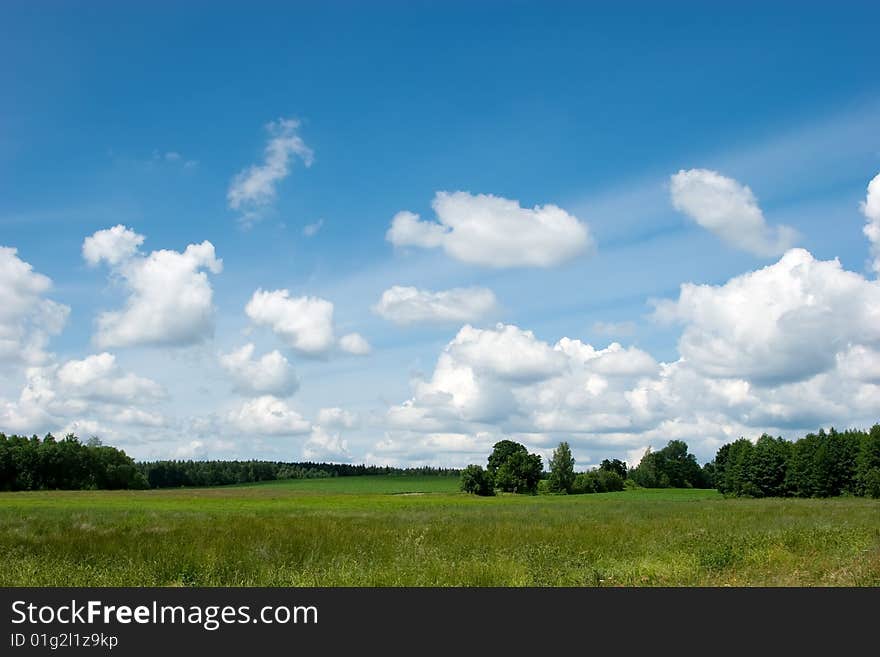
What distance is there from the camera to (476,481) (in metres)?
124

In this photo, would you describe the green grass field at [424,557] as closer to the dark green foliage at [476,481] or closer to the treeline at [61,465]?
the dark green foliage at [476,481]

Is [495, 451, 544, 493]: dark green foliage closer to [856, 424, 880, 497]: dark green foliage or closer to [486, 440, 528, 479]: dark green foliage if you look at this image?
[486, 440, 528, 479]: dark green foliage

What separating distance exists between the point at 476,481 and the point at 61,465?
70.1 m

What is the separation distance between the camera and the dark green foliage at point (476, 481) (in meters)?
123

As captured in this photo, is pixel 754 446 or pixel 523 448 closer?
pixel 754 446

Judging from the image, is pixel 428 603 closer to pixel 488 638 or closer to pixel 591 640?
pixel 488 638

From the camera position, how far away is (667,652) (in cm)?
944

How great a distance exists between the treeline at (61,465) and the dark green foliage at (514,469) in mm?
67965

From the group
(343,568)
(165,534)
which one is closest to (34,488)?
(165,534)

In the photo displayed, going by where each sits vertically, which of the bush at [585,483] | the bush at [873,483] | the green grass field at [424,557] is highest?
the green grass field at [424,557]

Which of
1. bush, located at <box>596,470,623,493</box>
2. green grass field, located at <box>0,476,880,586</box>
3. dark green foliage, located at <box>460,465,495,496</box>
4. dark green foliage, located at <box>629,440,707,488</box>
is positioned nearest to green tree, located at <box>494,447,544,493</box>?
dark green foliage, located at <box>460,465,495,496</box>

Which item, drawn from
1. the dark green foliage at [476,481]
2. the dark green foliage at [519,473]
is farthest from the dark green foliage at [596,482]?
the dark green foliage at [476,481]

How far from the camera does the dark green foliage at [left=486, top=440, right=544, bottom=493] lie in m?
132

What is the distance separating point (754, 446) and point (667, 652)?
426 ft
